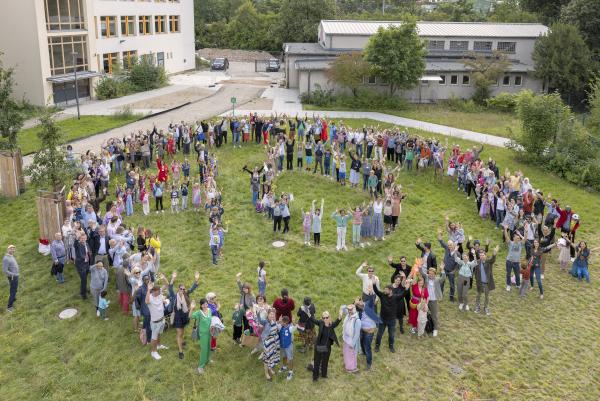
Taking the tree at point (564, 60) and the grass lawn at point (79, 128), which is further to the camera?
the tree at point (564, 60)

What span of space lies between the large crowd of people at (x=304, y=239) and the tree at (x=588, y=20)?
24.7 meters

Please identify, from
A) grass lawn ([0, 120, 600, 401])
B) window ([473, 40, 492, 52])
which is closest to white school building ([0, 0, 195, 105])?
grass lawn ([0, 120, 600, 401])

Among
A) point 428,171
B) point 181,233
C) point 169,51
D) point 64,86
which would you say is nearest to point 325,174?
point 428,171

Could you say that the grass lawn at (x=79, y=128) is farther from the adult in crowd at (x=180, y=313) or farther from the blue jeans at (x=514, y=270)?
the blue jeans at (x=514, y=270)

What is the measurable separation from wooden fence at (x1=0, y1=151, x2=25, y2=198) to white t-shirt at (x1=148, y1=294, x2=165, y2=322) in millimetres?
12090

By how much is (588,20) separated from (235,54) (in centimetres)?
3817

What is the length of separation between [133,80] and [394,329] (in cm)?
3689

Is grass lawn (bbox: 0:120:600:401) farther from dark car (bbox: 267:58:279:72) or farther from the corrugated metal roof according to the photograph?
dark car (bbox: 267:58:279:72)

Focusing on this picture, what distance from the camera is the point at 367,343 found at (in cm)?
1062

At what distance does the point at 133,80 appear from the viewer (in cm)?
4275

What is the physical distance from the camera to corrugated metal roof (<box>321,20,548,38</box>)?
4203 centimetres

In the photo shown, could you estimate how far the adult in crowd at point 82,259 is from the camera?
12922 millimetres

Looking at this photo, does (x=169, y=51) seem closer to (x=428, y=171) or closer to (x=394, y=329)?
(x=428, y=171)

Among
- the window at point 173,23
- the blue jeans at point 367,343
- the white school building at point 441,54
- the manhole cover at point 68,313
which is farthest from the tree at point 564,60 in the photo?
the manhole cover at point 68,313
